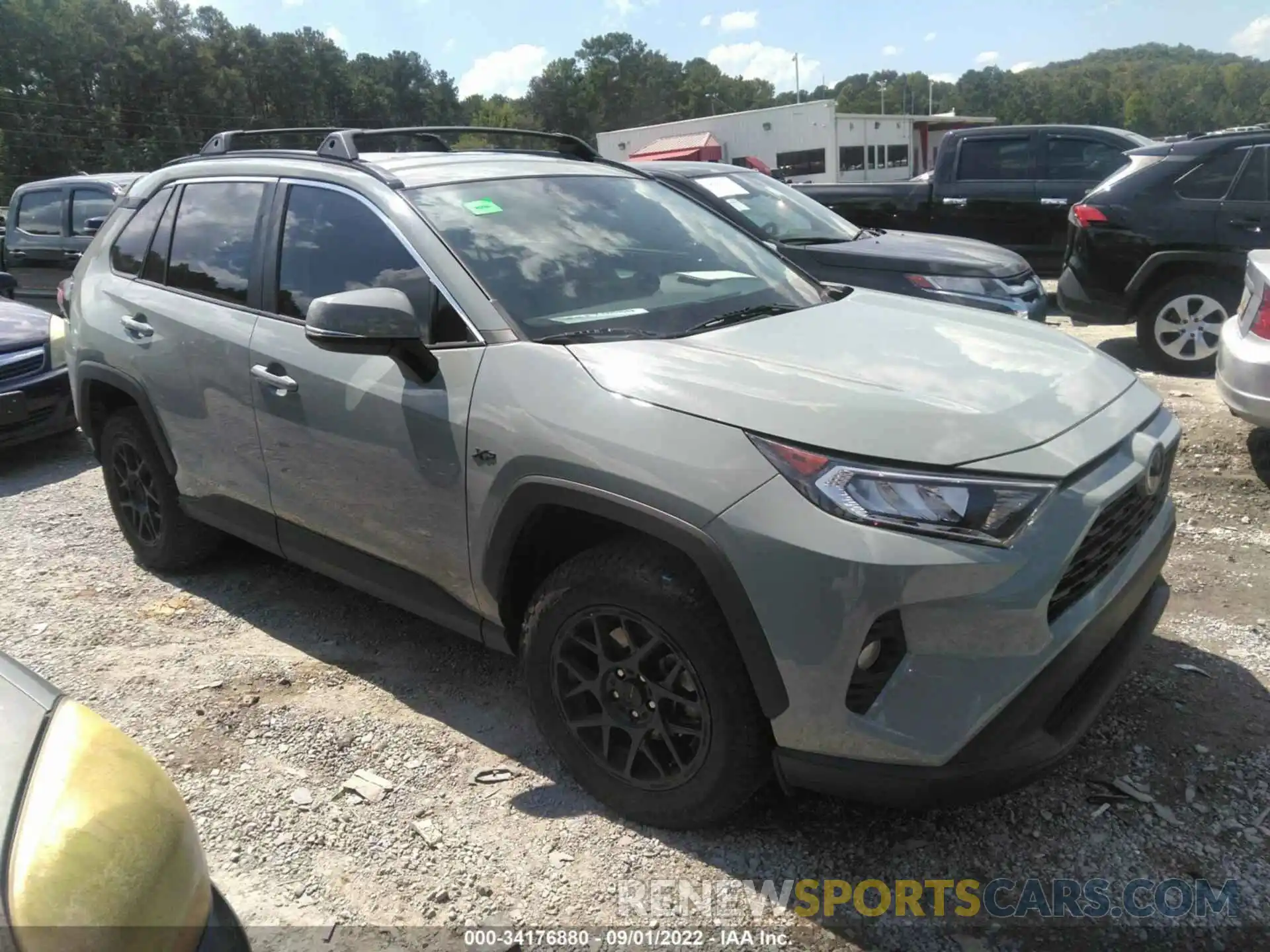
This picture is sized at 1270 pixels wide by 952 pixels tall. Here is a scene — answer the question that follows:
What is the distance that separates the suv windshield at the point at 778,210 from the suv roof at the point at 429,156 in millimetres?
2913

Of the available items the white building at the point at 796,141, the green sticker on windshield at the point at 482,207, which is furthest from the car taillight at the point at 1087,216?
the white building at the point at 796,141

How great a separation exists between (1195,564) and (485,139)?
3.67 metres

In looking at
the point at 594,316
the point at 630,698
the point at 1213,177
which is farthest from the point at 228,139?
the point at 1213,177

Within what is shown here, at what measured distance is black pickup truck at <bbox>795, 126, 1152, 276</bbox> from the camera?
1002cm

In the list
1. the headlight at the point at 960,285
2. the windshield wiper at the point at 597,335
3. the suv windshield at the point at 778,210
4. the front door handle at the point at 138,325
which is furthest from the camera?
the suv windshield at the point at 778,210

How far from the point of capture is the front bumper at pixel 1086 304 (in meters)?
7.53

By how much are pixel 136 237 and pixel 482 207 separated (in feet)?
6.65

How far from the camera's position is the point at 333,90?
71812mm

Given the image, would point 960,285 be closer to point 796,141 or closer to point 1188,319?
point 1188,319

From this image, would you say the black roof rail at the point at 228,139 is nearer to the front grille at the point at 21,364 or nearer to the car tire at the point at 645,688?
the car tire at the point at 645,688

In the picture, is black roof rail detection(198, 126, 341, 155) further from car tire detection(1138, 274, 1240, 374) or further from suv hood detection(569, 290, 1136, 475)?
car tire detection(1138, 274, 1240, 374)

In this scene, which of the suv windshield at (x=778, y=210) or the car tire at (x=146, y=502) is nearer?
the car tire at (x=146, y=502)

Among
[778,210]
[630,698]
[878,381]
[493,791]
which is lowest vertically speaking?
[493,791]

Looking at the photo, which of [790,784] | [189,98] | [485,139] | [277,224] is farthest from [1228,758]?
[189,98]
